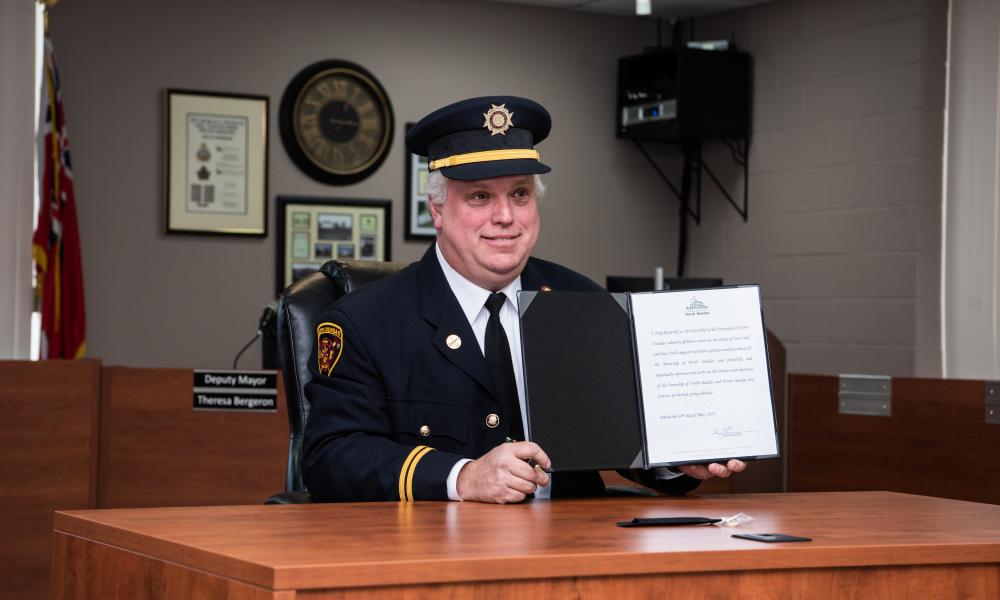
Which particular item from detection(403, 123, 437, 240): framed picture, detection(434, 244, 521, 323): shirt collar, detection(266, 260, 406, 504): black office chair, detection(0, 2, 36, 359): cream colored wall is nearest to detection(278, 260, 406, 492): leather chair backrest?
detection(266, 260, 406, 504): black office chair

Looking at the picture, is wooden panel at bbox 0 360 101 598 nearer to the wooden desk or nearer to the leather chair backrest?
the leather chair backrest

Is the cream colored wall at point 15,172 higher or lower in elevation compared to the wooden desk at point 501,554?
higher

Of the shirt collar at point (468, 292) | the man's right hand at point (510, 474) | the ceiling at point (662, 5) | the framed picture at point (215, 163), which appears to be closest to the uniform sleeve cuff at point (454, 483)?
the man's right hand at point (510, 474)

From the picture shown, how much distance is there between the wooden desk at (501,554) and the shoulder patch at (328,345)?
17.0 inches

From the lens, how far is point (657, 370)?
1975 mm

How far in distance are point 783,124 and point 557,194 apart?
1095mm

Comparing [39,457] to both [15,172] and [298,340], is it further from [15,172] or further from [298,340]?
[298,340]

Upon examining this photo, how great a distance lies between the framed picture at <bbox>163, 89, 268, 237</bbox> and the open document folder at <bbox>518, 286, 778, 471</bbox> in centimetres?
382

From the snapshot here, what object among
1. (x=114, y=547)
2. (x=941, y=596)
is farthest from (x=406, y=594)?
(x=941, y=596)

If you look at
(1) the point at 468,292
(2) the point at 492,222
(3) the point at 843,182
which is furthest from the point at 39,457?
(3) the point at 843,182

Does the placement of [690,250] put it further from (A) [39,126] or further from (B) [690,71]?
(A) [39,126]

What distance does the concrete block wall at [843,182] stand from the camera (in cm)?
526

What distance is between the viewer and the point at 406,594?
51.4 inches

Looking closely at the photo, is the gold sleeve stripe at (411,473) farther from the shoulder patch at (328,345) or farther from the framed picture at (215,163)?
the framed picture at (215,163)
